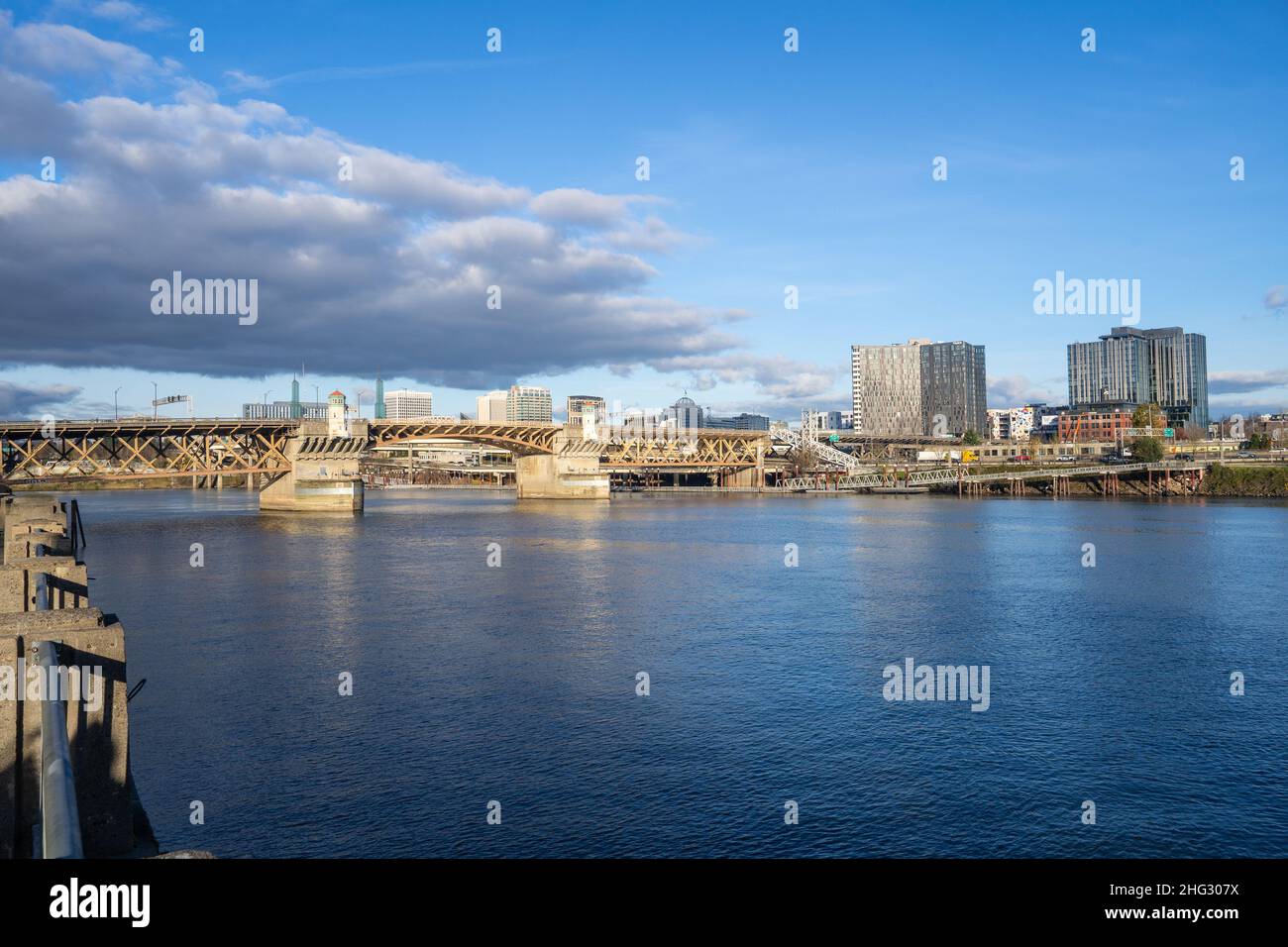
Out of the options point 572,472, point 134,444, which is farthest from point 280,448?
point 572,472

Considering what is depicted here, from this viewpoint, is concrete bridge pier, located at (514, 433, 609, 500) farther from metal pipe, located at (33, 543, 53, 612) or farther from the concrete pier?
the concrete pier

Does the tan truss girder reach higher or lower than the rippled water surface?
higher

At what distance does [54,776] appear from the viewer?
6609mm

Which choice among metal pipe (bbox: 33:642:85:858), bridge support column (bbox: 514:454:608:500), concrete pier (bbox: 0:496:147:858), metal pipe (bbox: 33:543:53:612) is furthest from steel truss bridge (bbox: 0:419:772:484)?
Answer: metal pipe (bbox: 33:642:85:858)

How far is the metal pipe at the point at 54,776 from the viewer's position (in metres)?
5.75

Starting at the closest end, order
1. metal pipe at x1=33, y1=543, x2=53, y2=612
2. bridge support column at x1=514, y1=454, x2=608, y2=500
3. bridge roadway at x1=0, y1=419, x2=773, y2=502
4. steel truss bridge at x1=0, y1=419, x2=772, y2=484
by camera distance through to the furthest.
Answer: metal pipe at x1=33, y1=543, x2=53, y2=612 < steel truss bridge at x1=0, y1=419, x2=772, y2=484 < bridge roadway at x1=0, y1=419, x2=773, y2=502 < bridge support column at x1=514, y1=454, x2=608, y2=500

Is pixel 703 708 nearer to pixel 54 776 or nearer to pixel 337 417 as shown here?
pixel 54 776

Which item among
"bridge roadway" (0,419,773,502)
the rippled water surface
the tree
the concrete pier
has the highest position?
"bridge roadway" (0,419,773,502)

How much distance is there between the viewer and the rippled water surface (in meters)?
18.4

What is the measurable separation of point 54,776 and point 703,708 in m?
21.4

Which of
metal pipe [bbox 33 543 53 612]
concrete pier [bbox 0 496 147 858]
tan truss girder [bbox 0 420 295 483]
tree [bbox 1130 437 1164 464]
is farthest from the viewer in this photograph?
tree [bbox 1130 437 1164 464]

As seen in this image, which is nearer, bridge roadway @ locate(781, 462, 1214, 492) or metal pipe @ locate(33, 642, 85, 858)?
metal pipe @ locate(33, 642, 85, 858)

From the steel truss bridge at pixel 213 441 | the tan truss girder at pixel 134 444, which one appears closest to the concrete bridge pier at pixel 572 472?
the steel truss bridge at pixel 213 441

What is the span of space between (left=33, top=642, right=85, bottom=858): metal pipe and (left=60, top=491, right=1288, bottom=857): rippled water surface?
10234mm
